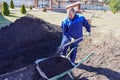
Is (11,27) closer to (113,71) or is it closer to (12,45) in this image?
(12,45)

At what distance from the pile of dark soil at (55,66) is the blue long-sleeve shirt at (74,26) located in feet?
2.74

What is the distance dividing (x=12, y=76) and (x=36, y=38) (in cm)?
635

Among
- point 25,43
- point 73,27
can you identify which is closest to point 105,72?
point 73,27

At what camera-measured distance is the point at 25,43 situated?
11.6 meters

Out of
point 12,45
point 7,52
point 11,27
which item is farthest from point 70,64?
point 11,27

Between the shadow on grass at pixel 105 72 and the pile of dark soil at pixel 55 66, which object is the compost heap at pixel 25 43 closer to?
the pile of dark soil at pixel 55 66

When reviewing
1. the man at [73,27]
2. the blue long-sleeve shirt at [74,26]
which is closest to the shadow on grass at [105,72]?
the man at [73,27]

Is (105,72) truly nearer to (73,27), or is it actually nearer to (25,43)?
(73,27)

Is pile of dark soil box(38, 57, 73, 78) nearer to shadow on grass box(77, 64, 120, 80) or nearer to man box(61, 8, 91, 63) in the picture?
man box(61, 8, 91, 63)

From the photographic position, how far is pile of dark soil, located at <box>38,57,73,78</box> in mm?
6957

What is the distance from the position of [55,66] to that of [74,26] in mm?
1304

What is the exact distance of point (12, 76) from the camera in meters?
5.84

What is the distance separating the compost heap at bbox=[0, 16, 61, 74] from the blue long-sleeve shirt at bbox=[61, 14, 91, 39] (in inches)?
69.7

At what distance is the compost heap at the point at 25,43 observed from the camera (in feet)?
30.5
